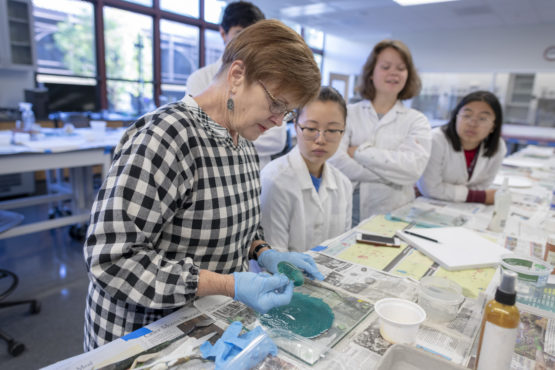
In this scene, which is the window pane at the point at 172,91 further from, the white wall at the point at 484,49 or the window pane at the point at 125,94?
the white wall at the point at 484,49

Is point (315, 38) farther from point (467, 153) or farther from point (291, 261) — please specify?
point (291, 261)

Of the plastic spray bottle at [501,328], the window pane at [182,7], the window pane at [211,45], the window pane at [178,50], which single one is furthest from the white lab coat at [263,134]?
the window pane at [211,45]

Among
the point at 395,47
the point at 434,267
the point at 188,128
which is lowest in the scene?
the point at 434,267

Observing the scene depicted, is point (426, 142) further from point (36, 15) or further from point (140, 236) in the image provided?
point (36, 15)

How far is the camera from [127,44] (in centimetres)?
576

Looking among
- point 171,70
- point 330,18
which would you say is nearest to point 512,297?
point 171,70

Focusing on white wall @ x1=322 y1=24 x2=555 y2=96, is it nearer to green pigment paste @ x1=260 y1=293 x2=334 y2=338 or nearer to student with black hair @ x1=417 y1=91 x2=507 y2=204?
student with black hair @ x1=417 y1=91 x2=507 y2=204

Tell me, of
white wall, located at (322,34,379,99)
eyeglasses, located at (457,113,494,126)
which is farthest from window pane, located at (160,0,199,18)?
eyeglasses, located at (457,113,494,126)

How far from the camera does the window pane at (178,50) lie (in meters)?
6.27

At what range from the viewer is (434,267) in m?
1.16

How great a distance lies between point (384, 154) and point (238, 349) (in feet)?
4.59

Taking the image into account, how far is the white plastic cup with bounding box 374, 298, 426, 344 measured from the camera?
2.40 ft

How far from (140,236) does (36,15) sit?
19.1ft

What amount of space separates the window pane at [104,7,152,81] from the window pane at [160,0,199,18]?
376mm
